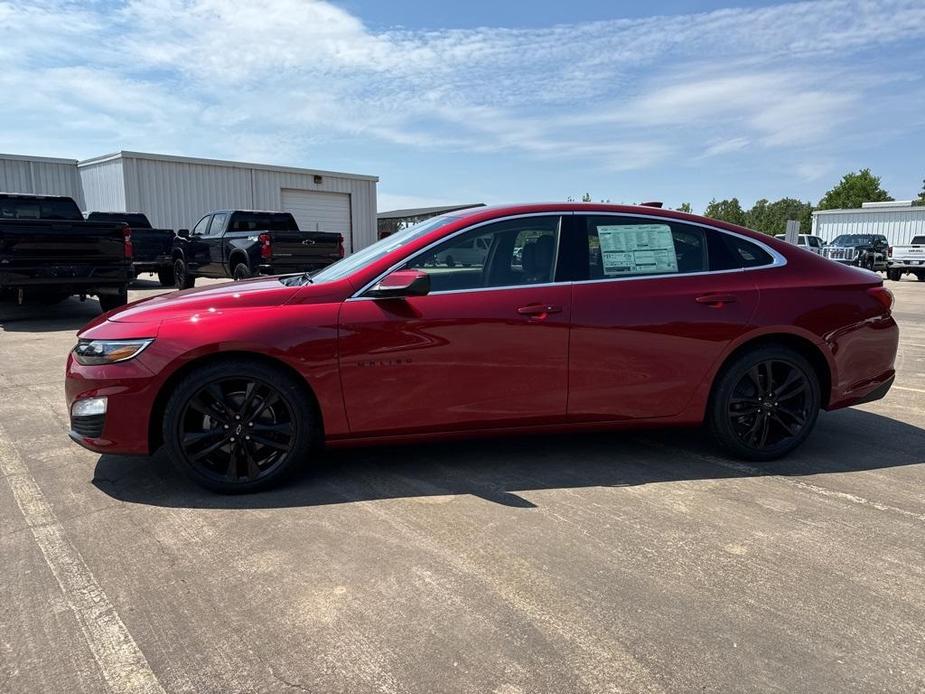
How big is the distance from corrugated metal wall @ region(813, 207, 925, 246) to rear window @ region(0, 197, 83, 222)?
44.2m

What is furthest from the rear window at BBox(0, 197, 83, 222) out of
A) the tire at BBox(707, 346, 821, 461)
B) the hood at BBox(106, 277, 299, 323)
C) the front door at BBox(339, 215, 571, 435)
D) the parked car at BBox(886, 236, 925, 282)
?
the parked car at BBox(886, 236, 925, 282)

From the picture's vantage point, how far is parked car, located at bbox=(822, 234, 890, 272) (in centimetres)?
2852

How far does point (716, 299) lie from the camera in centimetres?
402

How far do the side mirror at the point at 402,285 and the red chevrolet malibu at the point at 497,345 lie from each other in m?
0.01

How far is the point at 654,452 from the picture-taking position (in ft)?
14.5

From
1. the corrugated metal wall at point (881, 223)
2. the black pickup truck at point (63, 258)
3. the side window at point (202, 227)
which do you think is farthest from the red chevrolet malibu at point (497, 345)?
the corrugated metal wall at point (881, 223)

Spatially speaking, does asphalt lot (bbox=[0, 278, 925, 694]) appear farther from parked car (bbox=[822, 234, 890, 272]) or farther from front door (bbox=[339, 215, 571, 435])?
parked car (bbox=[822, 234, 890, 272])

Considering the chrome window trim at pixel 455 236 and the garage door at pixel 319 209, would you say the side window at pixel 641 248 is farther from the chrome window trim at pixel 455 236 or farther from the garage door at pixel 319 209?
the garage door at pixel 319 209

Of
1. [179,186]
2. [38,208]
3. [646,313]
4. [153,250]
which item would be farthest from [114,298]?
[179,186]

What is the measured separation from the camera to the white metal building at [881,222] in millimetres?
41375

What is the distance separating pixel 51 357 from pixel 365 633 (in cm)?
699

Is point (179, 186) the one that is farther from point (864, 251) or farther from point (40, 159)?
point (864, 251)

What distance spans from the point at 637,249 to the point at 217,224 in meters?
13.6

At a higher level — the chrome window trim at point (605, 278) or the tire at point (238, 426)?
the chrome window trim at point (605, 278)
